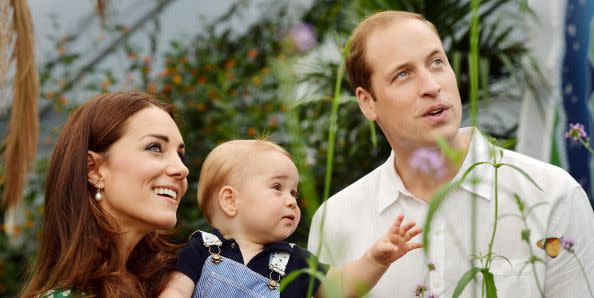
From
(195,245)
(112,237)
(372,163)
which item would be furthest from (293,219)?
(372,163)

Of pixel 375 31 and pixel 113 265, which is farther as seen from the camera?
pixel 375 31

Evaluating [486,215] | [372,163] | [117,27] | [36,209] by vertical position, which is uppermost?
[486,215]

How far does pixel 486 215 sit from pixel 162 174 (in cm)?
93

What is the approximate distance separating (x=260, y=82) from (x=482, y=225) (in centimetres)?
367

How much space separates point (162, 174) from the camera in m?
2.27

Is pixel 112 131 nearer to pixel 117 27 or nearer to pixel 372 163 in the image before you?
pixel 372 163

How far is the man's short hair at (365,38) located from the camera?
2773 mm

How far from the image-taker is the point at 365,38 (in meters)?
2.81

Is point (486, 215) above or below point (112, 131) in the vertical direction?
below

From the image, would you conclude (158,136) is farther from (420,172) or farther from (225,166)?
(420,172)

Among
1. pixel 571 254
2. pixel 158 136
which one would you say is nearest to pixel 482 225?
pixel 571 254

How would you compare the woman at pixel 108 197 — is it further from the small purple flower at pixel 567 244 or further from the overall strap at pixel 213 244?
the small purple flower at pixel 567 244

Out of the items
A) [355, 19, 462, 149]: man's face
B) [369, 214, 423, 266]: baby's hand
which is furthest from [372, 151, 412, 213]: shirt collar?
[369, 214, 423, 266]: baby's hand

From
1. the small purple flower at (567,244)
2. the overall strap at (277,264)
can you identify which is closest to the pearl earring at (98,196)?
the overall strap at (277,264)
